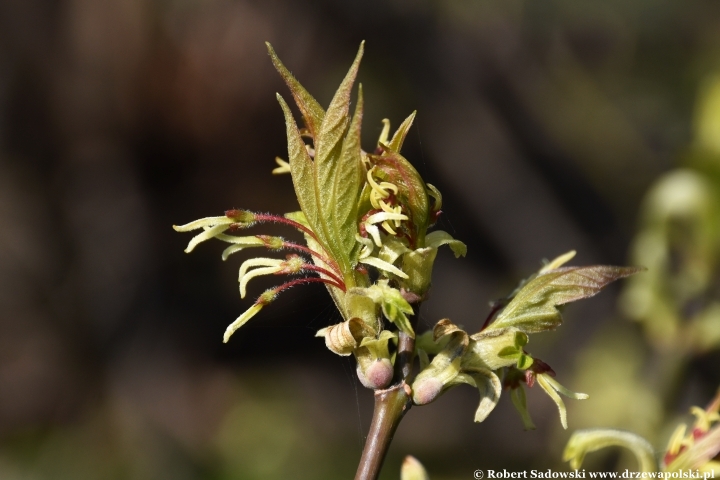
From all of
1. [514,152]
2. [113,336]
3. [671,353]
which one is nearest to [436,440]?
[514,152]

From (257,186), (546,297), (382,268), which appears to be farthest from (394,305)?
(257,186)

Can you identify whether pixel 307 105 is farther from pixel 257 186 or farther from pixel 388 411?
pixel 257 186

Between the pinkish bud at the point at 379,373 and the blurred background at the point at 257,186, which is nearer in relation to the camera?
the pinkish bud at the point at 379,373

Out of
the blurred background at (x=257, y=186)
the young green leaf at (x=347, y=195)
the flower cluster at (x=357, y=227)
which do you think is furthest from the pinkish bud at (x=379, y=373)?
the blurred background at (x=257, y=186)

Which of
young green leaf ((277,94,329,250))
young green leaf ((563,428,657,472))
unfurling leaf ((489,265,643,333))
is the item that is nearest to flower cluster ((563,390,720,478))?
young green leaf ((563,428,657,472))

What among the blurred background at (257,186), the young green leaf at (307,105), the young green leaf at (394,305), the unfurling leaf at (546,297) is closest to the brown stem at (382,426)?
the young green leaf at (394,305)

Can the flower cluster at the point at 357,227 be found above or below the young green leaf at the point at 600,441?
above

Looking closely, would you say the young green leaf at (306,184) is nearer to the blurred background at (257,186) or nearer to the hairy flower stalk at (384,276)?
the hairy flower stalk at (384,276)

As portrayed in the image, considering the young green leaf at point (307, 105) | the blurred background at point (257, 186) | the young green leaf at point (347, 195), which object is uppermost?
the young green leaf at point (307, 105)
